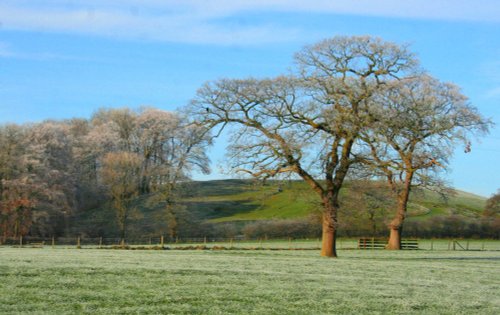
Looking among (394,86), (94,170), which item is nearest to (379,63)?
(394,86)

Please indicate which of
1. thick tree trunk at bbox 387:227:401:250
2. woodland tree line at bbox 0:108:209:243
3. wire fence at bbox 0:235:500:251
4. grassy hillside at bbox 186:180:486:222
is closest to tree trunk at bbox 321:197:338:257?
wire fence at bbox 0:235:500:251

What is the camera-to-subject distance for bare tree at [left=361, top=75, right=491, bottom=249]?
38562mm

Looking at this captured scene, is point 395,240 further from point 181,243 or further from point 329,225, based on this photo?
point 329,225

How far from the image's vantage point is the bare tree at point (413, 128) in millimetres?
38562

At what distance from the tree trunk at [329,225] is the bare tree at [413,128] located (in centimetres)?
337

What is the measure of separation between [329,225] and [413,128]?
8014 mm

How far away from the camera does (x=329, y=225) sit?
129 feet

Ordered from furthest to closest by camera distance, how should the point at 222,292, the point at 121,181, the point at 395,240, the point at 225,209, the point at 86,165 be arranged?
1. the point at 225,209
2. the point at 86,165
3. the point at 121,181
4. the point at 395,240
5. the point at 222,292

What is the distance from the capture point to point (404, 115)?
40219 mm

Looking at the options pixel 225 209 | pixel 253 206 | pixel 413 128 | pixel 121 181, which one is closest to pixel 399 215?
pixel 413 128

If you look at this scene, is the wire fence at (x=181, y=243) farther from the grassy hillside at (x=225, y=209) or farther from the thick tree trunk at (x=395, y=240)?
the thick tree trunk at (x=395, y=240)

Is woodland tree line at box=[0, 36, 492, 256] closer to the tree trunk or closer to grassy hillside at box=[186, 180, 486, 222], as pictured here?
the tree trunk

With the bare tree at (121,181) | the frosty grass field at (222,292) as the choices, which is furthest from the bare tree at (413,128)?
the bare tree at (121,181)

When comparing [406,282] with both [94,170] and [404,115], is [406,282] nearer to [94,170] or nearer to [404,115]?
[404,115]
